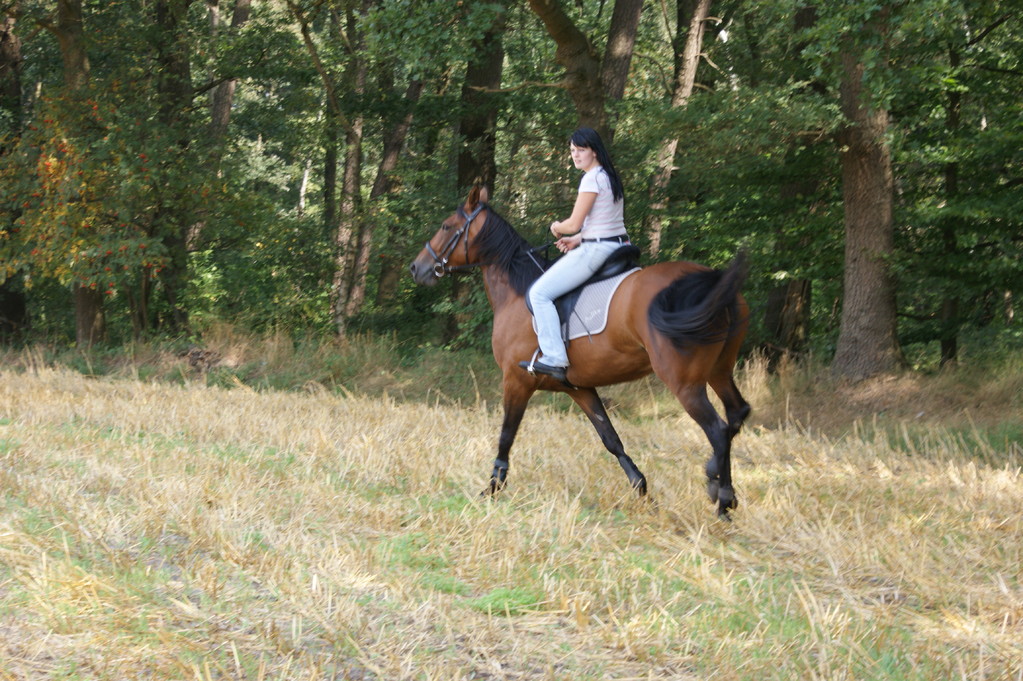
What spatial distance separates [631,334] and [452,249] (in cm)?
200

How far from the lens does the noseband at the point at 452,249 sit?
838cm

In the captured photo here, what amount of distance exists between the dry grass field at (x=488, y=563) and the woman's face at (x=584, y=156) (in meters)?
2.36

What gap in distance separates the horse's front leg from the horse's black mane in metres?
0.76

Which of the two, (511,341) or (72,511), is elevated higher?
(511,341)

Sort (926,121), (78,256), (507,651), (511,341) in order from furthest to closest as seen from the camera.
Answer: (78,256), (926,121), (511,341), (507,651)

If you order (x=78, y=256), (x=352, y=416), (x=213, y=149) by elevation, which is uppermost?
(x=213, y=149)

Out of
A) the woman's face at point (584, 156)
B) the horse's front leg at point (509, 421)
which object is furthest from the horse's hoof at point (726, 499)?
the woman's face at point (584, 156)

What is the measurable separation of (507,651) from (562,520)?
1874 millimetres

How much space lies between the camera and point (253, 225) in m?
20.5

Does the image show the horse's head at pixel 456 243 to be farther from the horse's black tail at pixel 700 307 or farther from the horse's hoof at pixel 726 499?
the horse's hoof at pixel 726 499

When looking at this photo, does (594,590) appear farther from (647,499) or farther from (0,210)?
(0,210)

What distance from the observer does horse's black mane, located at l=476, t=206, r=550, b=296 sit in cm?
811

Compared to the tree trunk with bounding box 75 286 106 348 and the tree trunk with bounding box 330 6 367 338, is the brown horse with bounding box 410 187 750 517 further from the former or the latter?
the tree trunk with bounding box 75 286 106 348

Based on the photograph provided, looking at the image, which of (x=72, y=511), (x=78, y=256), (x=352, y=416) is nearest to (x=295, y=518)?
(x=72, y=511)
